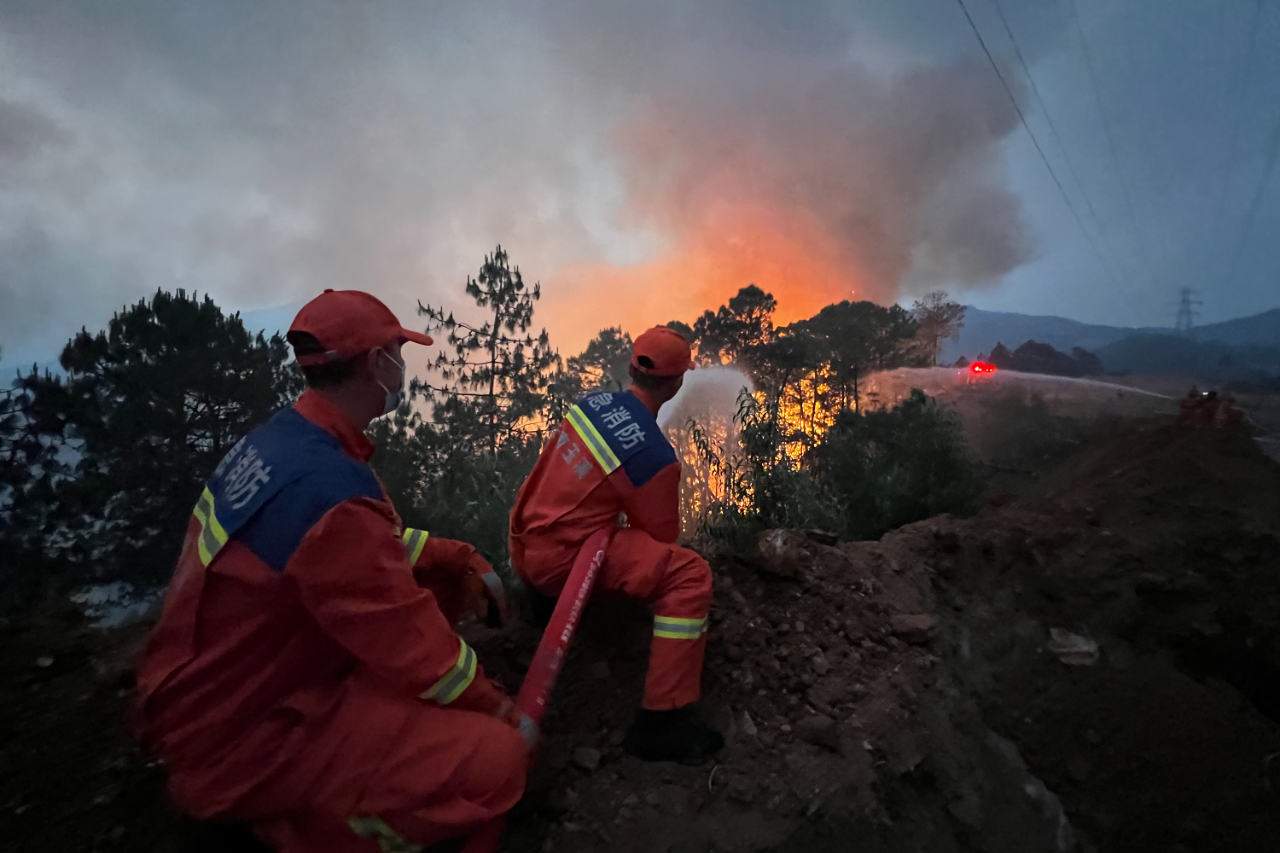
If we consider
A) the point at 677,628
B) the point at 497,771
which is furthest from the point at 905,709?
the point at 497,771

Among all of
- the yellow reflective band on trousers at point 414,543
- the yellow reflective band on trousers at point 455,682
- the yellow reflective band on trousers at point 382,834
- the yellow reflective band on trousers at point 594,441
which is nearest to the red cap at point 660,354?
the yellow reflective band on trousers at point 594,441

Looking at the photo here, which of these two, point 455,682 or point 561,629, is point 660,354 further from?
point 455,682

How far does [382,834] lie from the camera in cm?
159

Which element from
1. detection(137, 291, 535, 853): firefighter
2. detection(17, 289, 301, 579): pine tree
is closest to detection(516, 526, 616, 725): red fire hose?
detection(137, 291, 535, 853): firefighter

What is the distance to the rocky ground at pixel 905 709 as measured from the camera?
2.22 metres

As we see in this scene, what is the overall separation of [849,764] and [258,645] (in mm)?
2210

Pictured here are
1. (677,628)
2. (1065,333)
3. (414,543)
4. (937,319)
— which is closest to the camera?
(414,543)

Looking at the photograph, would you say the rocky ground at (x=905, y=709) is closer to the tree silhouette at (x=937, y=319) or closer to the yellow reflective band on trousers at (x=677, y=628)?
the yellow reflective band on trousers at (x=677, y=628)

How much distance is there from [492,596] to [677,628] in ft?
2.45

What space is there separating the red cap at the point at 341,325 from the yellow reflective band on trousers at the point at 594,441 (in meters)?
0.96

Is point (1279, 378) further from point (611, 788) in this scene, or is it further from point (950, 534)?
point (611, 788)

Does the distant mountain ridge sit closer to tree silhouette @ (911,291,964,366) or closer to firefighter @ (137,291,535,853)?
tree silhouette @ (911,291,964,366)

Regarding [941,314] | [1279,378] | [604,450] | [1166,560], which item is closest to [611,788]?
[604,450]

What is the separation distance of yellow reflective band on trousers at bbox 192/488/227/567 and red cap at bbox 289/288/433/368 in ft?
1.57
